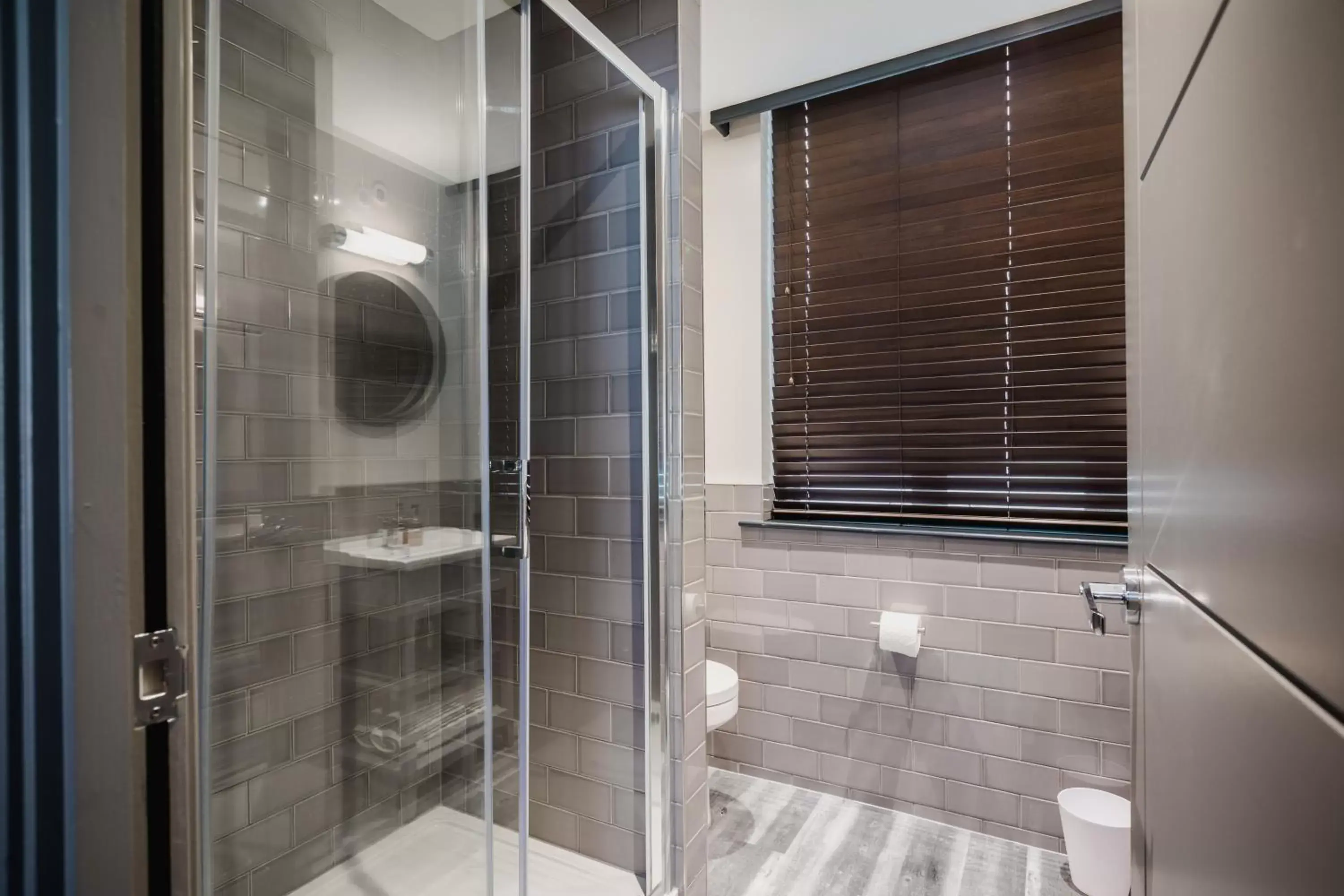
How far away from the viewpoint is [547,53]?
1733 millimetres

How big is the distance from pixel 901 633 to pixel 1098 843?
707 mm

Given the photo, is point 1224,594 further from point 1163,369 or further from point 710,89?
point 710,89

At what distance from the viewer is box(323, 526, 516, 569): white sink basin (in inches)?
58.4

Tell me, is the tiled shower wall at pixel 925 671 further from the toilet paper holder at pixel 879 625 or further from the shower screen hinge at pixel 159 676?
the shower screen hinge at pixel 159 676

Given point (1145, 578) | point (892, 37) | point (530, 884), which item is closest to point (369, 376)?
point (530, 884)

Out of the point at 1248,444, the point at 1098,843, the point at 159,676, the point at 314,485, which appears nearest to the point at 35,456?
the point at 159,676

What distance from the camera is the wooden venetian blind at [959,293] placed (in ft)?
6.63

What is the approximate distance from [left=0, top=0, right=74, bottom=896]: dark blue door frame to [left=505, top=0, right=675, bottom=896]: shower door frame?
109 centimetres

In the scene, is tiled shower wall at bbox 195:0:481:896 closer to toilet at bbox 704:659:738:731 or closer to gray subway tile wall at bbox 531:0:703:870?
gray subway tile wall at bbox 531:0:703:870

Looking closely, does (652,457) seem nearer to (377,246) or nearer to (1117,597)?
(377,246)

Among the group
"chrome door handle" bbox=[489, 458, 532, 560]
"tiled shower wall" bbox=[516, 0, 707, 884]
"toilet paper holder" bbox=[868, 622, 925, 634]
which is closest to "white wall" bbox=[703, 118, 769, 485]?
"toilet paper holder" bbox=[868, 622, 925, 634]

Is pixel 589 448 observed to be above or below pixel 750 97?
below

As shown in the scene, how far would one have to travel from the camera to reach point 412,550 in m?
1.51

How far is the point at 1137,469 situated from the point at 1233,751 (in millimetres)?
454
